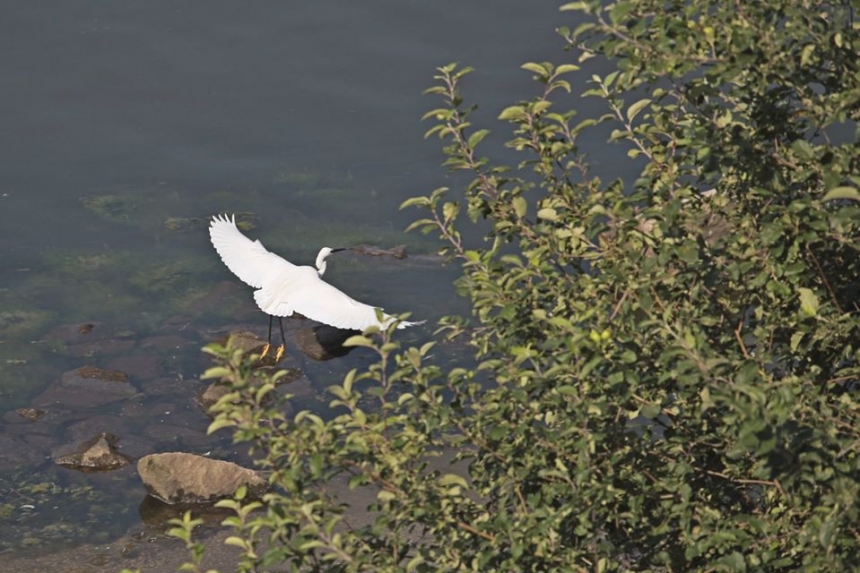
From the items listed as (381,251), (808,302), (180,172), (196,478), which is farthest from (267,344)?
(808,302)

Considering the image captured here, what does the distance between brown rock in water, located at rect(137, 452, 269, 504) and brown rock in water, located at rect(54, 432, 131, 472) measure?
0.67 m

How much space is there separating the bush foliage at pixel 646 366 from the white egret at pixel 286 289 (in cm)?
534

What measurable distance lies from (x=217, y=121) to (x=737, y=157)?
1196cm

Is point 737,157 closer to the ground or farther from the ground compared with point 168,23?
closer to the ground

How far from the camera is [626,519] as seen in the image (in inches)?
175

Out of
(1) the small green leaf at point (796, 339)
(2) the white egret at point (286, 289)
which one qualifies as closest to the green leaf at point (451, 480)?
(1) the small green leaf at point (796, 339)

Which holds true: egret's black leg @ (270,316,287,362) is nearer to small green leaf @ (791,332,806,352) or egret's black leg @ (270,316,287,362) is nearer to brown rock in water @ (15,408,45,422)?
brown rock in water @ (15,408,45,422)

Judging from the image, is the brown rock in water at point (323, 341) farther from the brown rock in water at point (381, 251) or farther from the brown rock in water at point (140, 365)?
the brown rock in water at point (381, 251)

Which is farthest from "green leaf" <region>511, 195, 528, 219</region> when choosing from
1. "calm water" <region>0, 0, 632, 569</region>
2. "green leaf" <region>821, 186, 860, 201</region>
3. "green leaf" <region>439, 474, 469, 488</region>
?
"calm water" <region>0, 0, 632, 569</region>

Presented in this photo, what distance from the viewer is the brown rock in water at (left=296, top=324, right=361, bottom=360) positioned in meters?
10.9

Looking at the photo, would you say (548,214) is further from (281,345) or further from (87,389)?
(281,345)

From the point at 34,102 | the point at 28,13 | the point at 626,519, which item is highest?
the point at 28,13

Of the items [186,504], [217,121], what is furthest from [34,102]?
[186,504]

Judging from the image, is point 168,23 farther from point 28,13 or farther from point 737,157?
point 737,157
